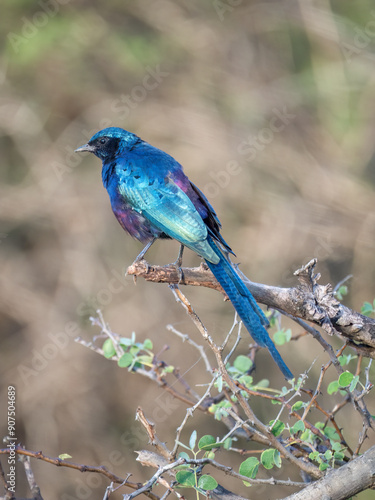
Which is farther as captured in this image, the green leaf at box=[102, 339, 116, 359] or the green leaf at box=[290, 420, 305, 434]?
the green leaf at box=[102, 339, 116, 359]

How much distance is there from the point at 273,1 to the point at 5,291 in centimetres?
452

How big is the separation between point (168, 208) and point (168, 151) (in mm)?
3317

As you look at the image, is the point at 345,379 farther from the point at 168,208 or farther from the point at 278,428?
the point at 168,208

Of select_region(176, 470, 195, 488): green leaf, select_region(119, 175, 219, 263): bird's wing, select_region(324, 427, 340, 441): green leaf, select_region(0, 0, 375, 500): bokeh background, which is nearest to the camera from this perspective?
select_region(176, 470, 195, 488): green leaf

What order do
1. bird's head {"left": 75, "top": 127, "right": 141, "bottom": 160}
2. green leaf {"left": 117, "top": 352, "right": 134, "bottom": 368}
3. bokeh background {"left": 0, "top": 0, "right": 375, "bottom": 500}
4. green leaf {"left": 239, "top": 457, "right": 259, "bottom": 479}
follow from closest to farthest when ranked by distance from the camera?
green leaf {"left": 239, "top": 457, "right": 259, "bottom": 479}
green leaf {"left": 117, "top": 352, "right": 134, "bottom": 368}
bird's head {"left": 75, "top": 127, "right": 141, "bottom": 160}
bokeh background {"left": 0, "top": 0, "right": 375, "bottom": 500}

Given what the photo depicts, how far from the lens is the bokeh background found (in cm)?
639

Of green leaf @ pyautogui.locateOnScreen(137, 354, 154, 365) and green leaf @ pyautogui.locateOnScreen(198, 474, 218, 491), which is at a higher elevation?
green leaf @ pyautogui.locateOnScreen(137, 354, 154, 365)

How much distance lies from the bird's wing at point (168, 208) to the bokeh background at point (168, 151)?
9.16 ft

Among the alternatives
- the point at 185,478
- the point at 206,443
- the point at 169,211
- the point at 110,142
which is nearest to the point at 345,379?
the point at 206,443

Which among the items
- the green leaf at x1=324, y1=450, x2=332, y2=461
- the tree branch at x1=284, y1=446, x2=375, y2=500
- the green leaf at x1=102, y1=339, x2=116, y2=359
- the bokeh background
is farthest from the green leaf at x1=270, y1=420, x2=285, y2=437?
the bokeh background

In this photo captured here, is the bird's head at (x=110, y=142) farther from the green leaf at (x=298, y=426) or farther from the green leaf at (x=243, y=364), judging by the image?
the green leaf at (x=298, y=426)

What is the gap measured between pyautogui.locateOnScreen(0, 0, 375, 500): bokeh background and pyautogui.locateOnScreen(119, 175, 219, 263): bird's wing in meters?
2.79

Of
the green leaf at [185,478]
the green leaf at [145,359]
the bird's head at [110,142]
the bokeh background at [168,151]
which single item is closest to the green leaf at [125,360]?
the green leaf at [145,359]

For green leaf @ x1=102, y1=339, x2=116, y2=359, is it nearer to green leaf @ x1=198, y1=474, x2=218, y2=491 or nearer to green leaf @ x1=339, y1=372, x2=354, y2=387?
green leaf @ x1=198, y1=474, x2=218, y2=491
